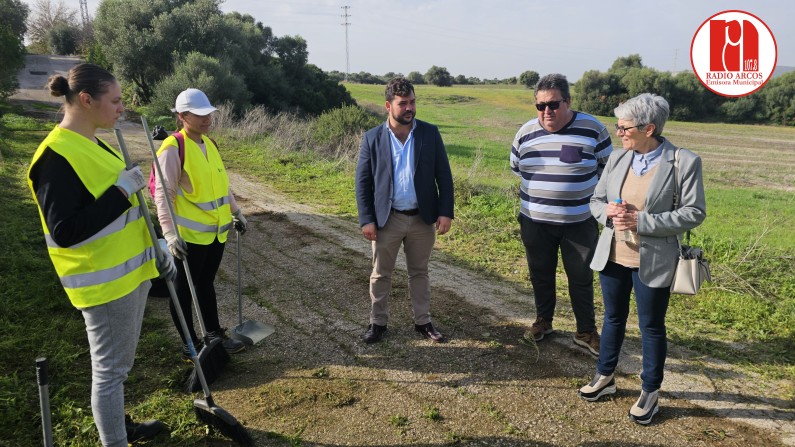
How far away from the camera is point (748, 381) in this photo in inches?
146

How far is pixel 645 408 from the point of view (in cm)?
322

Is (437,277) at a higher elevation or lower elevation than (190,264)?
lower

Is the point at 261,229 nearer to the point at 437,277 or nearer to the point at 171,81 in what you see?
the point at 437,277

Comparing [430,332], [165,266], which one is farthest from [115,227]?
[430,332]

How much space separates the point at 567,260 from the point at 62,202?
341cm

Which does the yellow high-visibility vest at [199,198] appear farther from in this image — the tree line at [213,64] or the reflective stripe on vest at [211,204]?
the tree line at [213,64]

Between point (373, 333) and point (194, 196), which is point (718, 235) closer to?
point (373, 333)

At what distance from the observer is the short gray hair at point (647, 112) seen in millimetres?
3018

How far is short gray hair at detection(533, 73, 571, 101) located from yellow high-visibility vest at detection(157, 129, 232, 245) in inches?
98.4

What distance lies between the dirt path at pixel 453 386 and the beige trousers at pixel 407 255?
0.27 meters

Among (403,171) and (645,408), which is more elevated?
(403,171)

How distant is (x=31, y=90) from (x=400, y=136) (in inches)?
1426

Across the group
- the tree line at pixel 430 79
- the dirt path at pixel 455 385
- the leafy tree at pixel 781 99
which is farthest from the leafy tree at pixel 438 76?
the dirt path at pixel 455 385

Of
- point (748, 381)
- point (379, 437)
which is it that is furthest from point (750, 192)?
point (379, 437)
